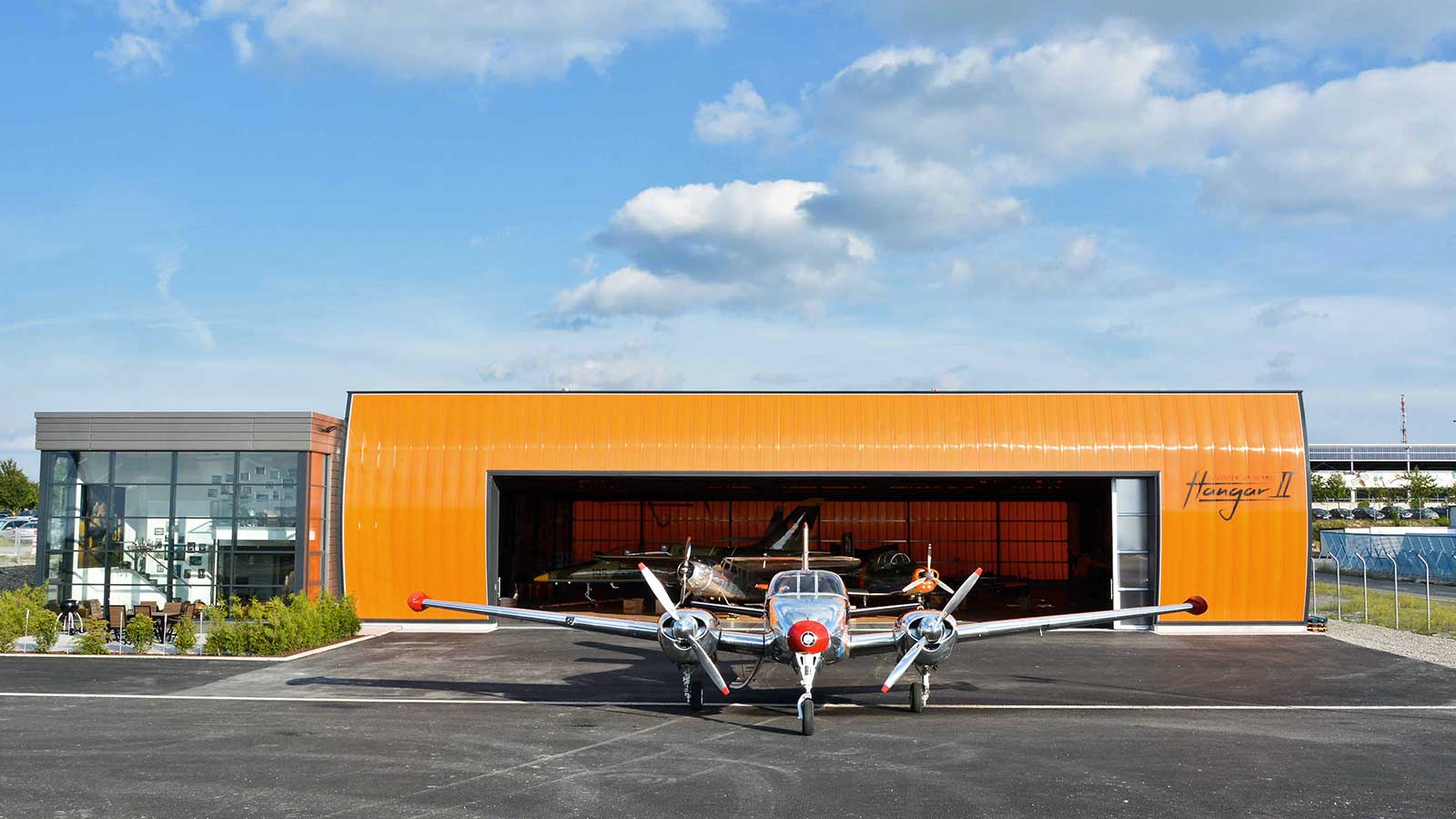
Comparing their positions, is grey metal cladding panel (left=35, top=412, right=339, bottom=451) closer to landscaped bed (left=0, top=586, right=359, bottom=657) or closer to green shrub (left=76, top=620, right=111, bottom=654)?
landscaped bed (left=0, top=586, right=359, bottom=657)

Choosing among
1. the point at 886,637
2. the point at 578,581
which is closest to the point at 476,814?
the point at 886,637

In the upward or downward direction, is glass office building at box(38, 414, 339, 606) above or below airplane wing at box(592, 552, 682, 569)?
above

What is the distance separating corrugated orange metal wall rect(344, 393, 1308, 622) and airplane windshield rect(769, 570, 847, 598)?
13102 millimetres

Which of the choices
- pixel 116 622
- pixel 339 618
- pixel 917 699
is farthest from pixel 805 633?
pixel 116 622

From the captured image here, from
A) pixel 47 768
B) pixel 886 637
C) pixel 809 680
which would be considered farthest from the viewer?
pixel 886 637

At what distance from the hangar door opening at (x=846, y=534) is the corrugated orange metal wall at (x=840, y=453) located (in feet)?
3.22

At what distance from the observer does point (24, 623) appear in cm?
2761

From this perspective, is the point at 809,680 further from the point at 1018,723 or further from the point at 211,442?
the point at 211,442

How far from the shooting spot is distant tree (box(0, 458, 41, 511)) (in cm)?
9500

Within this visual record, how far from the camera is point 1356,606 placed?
39.7 m

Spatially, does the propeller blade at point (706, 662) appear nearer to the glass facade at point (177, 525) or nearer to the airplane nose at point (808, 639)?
the airplane nose at point (808, 639)

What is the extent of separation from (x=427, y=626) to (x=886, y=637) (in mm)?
18472

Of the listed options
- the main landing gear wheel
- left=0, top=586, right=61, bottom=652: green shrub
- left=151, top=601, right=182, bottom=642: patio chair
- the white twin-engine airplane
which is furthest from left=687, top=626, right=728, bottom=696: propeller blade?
left=0, top=586, right=61, bottom=652: green shrub

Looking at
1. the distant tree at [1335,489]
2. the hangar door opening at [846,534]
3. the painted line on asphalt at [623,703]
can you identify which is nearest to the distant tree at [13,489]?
the hangar door opening at [846,534]
